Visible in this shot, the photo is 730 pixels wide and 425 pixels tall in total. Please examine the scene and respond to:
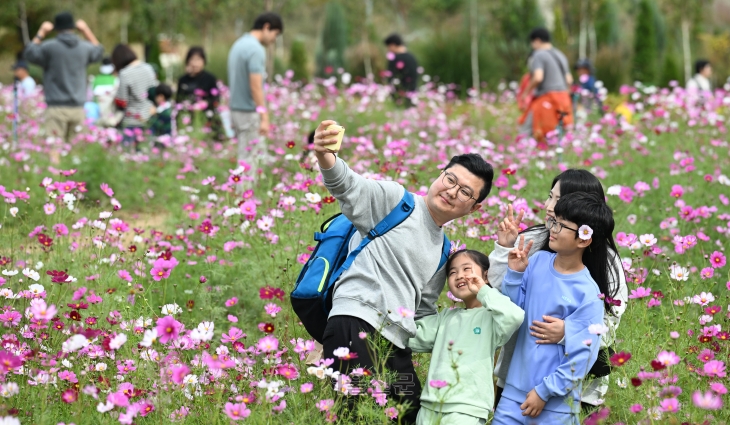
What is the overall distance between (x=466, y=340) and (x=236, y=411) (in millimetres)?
856

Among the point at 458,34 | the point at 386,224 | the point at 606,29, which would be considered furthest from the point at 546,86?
the point at 606,29

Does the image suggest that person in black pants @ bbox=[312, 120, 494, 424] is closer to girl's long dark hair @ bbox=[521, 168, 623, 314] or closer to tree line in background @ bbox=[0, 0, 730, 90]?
girl's long dark hair @ bbox=[521, 168, 623, 314]

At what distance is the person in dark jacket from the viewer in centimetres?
831

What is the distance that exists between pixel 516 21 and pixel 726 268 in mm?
12637

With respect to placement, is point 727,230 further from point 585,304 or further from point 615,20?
point 615,20

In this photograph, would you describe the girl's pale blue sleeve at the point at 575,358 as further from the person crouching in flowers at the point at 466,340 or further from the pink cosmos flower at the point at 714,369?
the pink cosmos flower at the point at 714,369

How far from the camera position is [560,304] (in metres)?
2.81

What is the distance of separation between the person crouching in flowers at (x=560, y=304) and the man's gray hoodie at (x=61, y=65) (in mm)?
5951

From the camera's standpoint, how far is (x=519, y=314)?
9.11ft

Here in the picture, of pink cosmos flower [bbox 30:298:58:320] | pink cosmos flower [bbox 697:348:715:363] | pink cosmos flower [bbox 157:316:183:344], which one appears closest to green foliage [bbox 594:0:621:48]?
pink cosmos flower [bbox 697:348:715:363]

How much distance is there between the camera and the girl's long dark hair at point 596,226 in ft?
9.20

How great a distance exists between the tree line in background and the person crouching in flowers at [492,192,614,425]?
8.15 meters

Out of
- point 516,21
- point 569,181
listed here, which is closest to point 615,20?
point 516,21

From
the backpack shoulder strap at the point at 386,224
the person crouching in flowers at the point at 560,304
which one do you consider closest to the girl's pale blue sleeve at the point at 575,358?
the person crouching in flowers at the point at 560,304
